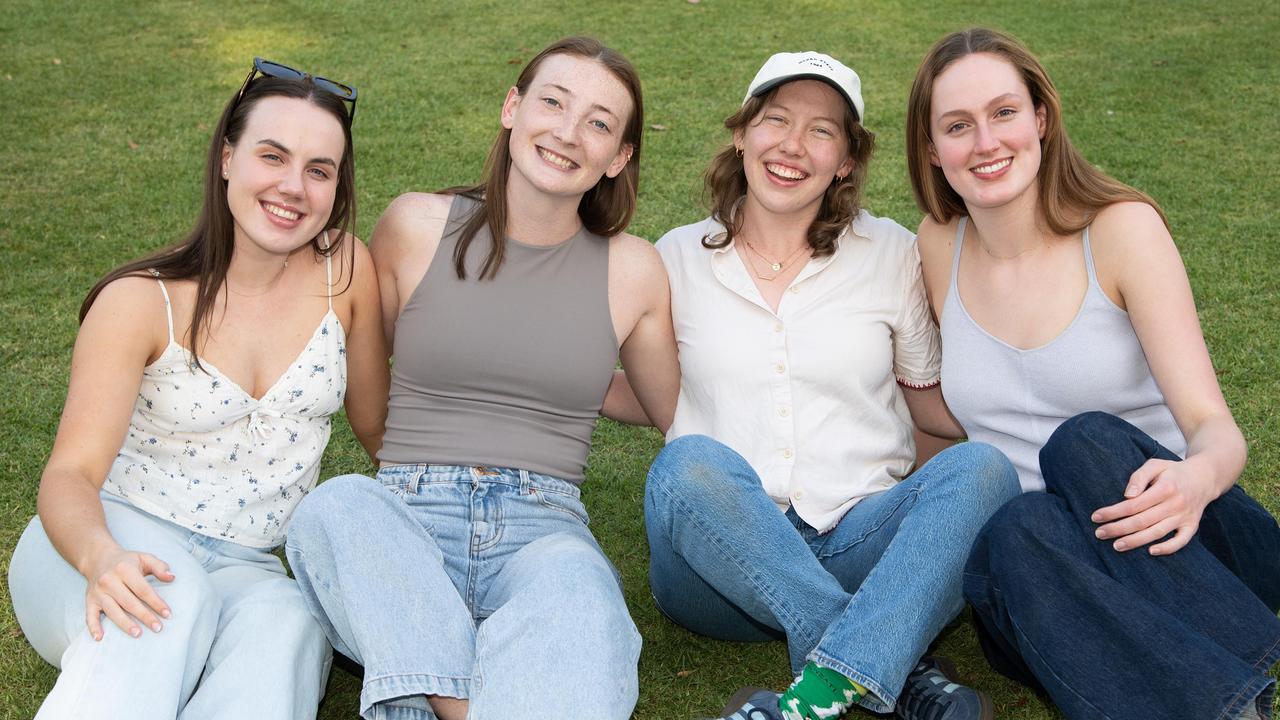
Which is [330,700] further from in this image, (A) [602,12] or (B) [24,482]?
(A) [602,12]

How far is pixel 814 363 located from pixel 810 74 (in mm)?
781

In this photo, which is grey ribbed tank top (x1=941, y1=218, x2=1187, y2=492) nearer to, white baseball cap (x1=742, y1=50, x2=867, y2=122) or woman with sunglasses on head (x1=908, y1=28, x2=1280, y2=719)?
woman with sunglasses on head (x1=908, y1=28, x2=1280, y2=719)

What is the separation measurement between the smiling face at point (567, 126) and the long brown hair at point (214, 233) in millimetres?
497

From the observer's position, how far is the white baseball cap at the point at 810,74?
3.25 meters

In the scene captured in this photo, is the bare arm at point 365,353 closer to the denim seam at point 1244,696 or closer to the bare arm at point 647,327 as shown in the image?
the bare arm at point 647,327

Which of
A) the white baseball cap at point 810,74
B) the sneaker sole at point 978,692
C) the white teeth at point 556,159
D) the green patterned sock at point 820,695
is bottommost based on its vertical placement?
the sneaker sole at point 978,692

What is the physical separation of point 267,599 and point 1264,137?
6.69 metres

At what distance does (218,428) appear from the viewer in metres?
3.06

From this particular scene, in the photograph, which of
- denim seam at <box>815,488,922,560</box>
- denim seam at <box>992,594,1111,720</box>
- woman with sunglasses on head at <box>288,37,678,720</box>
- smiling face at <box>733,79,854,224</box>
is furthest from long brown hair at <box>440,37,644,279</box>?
denim seam at <box>992,594,1111,720</box>

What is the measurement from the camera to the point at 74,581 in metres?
2.76

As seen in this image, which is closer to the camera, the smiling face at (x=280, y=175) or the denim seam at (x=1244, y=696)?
the denim seam at (x=1244, y=696)

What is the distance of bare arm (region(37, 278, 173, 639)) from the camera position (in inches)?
102

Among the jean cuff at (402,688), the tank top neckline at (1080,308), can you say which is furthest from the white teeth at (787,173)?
the jean cuff at (402,688)

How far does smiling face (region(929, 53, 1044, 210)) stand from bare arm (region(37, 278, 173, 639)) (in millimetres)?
2077
